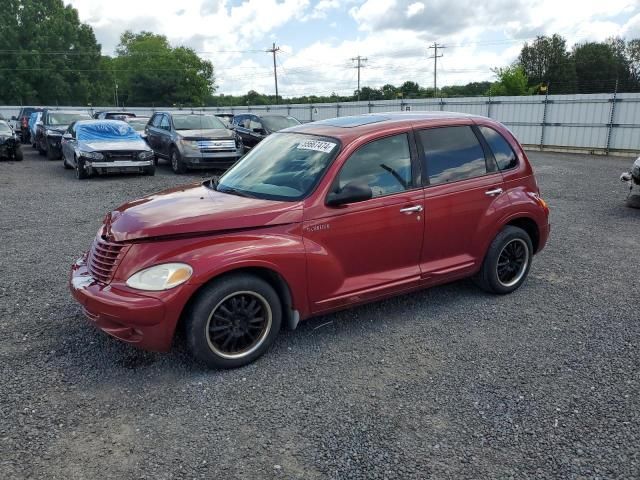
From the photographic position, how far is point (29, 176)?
47.0 feet

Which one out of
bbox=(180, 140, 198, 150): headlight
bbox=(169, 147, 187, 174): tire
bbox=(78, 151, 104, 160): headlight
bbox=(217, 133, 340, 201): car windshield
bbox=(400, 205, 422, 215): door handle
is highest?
bbox=(217, 133, 340, 201): car windshield

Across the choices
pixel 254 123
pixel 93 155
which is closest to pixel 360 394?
pixel 93 155

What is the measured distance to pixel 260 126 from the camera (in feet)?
55.8

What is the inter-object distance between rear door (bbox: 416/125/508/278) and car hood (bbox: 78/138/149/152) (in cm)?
1064

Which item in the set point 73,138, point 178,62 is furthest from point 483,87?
point 73,138

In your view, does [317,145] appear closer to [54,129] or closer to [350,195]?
[350,195]

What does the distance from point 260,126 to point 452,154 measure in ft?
42.4

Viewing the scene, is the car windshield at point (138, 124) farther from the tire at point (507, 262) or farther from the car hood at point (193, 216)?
the tire at point (507, 262)

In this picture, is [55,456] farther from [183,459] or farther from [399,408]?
[399,408]

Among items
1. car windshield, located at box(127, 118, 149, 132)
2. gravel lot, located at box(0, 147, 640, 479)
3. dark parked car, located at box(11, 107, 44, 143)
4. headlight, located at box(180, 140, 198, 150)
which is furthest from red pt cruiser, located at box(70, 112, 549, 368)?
dark parked car, located at box(11, 107, 44, 143)

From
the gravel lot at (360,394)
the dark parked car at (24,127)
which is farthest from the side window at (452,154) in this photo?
the dark parked car at (24,127)

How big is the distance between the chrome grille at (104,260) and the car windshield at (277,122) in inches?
521

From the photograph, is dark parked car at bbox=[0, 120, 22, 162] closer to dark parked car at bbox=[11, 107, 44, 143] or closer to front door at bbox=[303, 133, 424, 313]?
dark parked car at bbox=[11, 107, 44, 143]

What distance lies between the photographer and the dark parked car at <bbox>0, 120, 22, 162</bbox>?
1722cm
